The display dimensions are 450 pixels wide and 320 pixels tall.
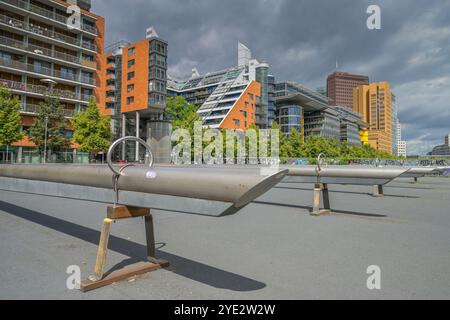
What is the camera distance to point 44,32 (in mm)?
47938

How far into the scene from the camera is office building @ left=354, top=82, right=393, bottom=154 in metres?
155

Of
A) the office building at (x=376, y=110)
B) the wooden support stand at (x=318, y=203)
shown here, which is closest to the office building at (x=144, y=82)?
the wooden support stand at (x=318, y=203)

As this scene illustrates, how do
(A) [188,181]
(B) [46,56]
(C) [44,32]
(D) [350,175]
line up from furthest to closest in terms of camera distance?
1. (C) [44,32]
2. (B) [46,56]
3. (D) [350,175]
4. (A) [188,181]

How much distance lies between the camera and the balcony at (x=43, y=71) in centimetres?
4381

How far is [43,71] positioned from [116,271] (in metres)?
53.3

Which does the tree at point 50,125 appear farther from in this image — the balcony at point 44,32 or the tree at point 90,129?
the balcony at point 44,32

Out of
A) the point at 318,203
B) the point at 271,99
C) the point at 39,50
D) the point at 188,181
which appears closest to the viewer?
the point at 188,181

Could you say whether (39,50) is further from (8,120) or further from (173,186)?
(173,186)

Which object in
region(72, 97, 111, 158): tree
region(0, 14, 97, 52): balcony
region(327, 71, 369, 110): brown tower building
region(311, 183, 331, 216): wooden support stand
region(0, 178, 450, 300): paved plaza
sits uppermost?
region(327, 71, 369, 110): brown tower building

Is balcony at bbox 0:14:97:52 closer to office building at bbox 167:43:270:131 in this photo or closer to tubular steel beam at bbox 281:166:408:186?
office building at bbox 167:43:270:131

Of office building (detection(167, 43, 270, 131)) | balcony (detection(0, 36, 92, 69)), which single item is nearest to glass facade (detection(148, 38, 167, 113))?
balcony (detection(0, 36, 92, 69))

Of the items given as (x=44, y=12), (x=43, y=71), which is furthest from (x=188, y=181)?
(x=44, y=12)

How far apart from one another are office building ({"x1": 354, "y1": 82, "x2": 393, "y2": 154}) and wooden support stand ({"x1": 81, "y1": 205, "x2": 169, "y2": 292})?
164 m
